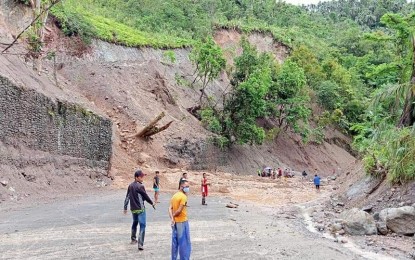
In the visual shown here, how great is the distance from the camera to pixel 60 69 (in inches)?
1401

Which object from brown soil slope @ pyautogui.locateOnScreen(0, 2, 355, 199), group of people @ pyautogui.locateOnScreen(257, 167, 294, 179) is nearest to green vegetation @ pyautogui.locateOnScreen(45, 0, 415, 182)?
brown soil slope @ pyautogui.locateOnScreen(0, 2, 355, 199)

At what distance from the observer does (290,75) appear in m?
46.8

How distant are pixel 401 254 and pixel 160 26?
4924 centimetres

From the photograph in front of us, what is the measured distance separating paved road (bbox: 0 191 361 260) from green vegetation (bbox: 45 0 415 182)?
576 centimetres

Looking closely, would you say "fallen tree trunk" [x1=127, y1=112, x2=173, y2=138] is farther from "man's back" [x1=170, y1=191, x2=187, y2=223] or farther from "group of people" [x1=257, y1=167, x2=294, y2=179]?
"man's back" [x1=170, y1=191, x2=187, y2=223]

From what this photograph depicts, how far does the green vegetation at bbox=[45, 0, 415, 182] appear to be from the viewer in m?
21.9

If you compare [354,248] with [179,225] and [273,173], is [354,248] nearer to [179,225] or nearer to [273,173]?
[179,225]

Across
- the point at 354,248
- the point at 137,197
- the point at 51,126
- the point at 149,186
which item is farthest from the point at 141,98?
the point at 137,197

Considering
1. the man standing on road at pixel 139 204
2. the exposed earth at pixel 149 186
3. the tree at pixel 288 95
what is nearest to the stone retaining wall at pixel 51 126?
the exposed earth at pixel 149 186

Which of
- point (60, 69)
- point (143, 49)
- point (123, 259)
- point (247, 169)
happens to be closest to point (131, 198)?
point (123, 259)

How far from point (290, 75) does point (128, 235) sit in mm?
36990

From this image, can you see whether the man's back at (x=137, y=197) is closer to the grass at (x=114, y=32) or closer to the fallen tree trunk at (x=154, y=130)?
the fallen tree trunk at (x=154, y=130)

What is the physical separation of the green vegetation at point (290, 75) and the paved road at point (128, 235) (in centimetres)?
576

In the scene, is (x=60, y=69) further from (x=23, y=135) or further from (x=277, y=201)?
(x=277, y=201)
